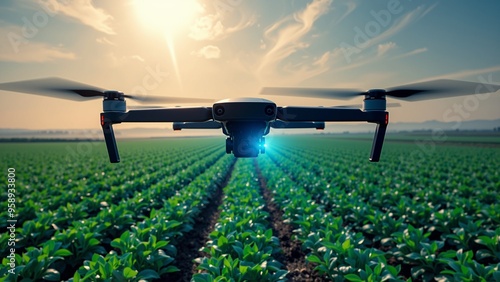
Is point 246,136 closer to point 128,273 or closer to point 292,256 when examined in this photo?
point 128,273

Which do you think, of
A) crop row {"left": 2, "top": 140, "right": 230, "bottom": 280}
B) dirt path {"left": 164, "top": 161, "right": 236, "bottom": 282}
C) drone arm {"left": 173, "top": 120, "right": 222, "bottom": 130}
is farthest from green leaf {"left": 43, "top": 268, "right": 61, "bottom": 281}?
drone arm {"left": 173, "top": 120, "right": 222, "bottom": 130}

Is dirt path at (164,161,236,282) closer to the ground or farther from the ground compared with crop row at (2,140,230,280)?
closer to the ground

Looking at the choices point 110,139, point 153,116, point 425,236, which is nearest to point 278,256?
point 425,236

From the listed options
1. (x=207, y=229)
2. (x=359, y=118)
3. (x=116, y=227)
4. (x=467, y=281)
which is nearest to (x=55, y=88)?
(x=359, y=118)

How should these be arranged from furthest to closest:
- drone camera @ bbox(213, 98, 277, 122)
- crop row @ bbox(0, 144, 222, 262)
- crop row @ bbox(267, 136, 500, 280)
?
crop row @ bbox(0, 144, 222, 262)
crop row @ bbox(267, 136, 500, 280)
drone camera @ bbox(213, 98, 277, 122)

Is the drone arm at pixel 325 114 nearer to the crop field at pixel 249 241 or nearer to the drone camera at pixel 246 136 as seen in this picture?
the drone camera at pixel 246 136

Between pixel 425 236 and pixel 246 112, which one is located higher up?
pixel 246 112

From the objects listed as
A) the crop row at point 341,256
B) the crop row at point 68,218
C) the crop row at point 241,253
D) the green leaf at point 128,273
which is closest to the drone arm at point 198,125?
the crop row at point 241,253

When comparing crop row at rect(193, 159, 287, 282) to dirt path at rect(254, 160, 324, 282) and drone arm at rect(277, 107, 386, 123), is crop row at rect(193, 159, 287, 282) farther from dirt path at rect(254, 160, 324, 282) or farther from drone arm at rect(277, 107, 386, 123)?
drone arm at rect(277, 107, 386, 123)

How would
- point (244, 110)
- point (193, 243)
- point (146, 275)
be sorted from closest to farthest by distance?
point (244, 110)
point (146, 275)
point (193, 243)

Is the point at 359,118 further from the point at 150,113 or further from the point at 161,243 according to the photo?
the point at 161,243

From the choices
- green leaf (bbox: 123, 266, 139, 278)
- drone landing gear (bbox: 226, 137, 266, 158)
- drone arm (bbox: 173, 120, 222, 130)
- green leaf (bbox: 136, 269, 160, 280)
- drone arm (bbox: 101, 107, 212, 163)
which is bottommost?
green leaf (bbox: 136, 269, 160, 280)
